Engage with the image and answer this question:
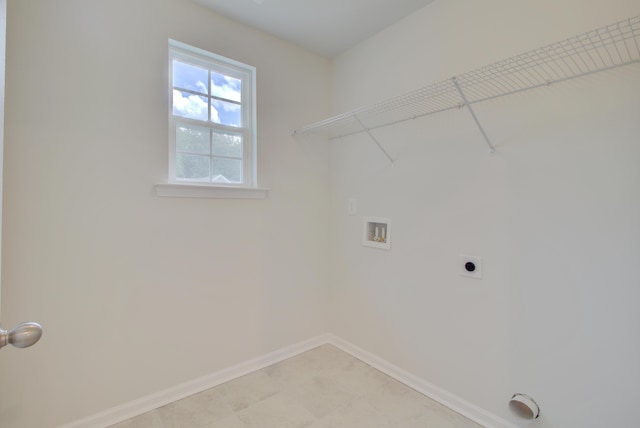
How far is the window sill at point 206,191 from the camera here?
1854mm

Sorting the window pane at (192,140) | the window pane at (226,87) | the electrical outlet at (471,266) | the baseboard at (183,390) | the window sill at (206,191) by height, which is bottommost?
the baseboard at (183,390)

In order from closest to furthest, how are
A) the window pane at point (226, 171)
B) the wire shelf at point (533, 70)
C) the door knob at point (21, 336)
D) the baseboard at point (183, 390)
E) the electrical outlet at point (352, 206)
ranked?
the door knob at point (21, 336)
the wire shelf at point (533, 70)
the baseboard at point (183, 390)
the window pane at point (226, 171)
the electrical outlet at point (352, 206)

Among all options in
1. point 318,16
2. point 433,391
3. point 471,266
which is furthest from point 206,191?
point 433,391

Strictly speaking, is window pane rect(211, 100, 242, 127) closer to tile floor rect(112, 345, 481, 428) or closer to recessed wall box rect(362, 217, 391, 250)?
recessed wall box rect(362, 217, 391, 250)

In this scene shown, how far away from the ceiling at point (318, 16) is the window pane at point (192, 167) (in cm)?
97

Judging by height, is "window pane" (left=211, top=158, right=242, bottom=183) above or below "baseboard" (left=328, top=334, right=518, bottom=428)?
above

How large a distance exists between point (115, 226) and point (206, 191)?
0.53 metres

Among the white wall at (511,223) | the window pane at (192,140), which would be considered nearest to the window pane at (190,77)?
the window pane at (192,140)

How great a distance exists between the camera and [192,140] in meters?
2.04

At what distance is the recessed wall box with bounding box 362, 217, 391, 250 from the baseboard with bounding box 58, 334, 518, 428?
833 mm

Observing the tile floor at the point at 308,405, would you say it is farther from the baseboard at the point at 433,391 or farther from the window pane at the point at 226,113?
the window pane at the point at 226,113

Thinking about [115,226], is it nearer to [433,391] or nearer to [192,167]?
[192,167]

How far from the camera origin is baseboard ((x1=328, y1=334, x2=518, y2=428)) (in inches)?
66.4

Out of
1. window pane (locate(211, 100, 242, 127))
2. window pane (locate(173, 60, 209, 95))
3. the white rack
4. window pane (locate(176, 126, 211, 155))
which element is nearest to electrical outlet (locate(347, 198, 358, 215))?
the white rack
